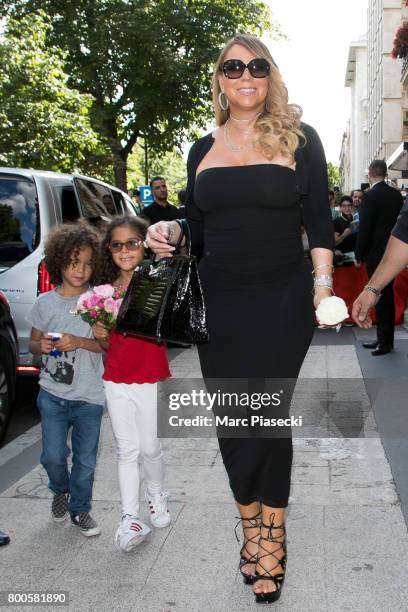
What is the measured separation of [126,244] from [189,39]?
25.2 m

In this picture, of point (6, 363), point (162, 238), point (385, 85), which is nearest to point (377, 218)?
point (6, 363)

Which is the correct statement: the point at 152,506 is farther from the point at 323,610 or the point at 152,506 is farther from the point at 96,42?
the point at 96,42

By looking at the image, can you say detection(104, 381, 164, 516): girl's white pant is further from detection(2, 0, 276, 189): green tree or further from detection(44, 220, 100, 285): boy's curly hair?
detection(2, 0, 276, 189): green tree

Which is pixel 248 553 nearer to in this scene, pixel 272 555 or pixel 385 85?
pixel 272 555

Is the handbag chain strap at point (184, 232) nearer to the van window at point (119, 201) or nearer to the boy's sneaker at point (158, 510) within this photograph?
the boy's sneaker at point (158, 510)

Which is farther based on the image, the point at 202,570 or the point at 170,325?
the point at 202,570

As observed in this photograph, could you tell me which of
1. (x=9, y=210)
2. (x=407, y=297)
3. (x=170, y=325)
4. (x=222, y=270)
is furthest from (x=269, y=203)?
(x=407, y=297)

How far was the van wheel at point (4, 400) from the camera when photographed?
5797 mm

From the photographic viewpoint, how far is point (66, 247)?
4.15m

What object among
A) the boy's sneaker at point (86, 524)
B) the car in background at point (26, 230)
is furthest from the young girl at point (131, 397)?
the car in background at point (26, 230)

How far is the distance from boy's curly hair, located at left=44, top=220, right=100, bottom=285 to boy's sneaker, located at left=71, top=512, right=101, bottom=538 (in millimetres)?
1071

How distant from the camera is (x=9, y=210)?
6.80 meters

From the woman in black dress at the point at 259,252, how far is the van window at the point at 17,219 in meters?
3.57

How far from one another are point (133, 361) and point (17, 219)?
10.8 feet
